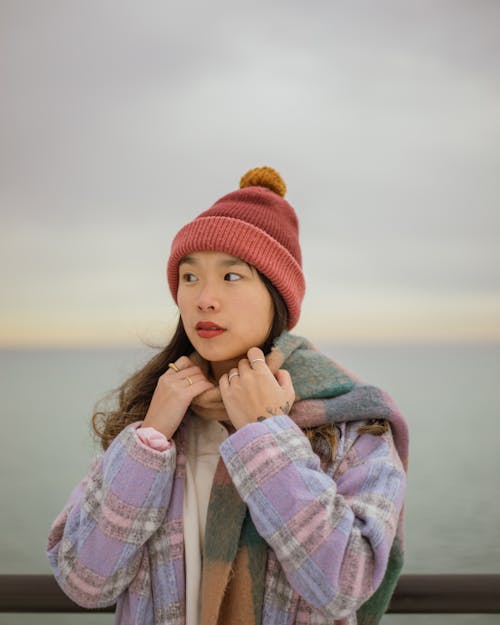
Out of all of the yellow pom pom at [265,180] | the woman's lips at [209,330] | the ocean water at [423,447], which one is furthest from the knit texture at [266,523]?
the ocean water at [423,447]

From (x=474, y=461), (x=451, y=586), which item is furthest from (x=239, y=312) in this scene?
(x=474, y=461)

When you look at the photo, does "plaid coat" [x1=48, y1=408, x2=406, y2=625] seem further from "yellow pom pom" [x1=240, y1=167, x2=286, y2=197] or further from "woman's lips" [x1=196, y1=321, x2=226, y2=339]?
"yellow pom pom" [x1=240, y1=167, x2=286, y2=197]

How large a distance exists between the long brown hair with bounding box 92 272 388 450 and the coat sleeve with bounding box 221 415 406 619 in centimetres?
26

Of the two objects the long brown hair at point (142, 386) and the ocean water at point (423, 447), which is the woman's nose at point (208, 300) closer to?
the long brown hair at point (142, 386)

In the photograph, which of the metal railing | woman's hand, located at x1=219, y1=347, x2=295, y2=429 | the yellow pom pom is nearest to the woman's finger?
woman's hand, located at x1=219, y1=347, x2=295, y2=429

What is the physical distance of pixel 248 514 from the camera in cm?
94

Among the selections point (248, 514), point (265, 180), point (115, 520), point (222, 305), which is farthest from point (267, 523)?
point (265, 180)

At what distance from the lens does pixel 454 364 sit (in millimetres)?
4453

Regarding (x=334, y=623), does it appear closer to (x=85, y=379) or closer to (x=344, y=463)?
(x=344, y=463)

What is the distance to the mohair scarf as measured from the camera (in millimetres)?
902

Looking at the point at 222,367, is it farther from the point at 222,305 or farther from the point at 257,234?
the point at 257,234

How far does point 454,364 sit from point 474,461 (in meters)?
1.07

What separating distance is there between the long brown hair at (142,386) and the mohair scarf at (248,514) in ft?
0.22

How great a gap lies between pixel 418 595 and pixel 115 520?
2.23 ft
